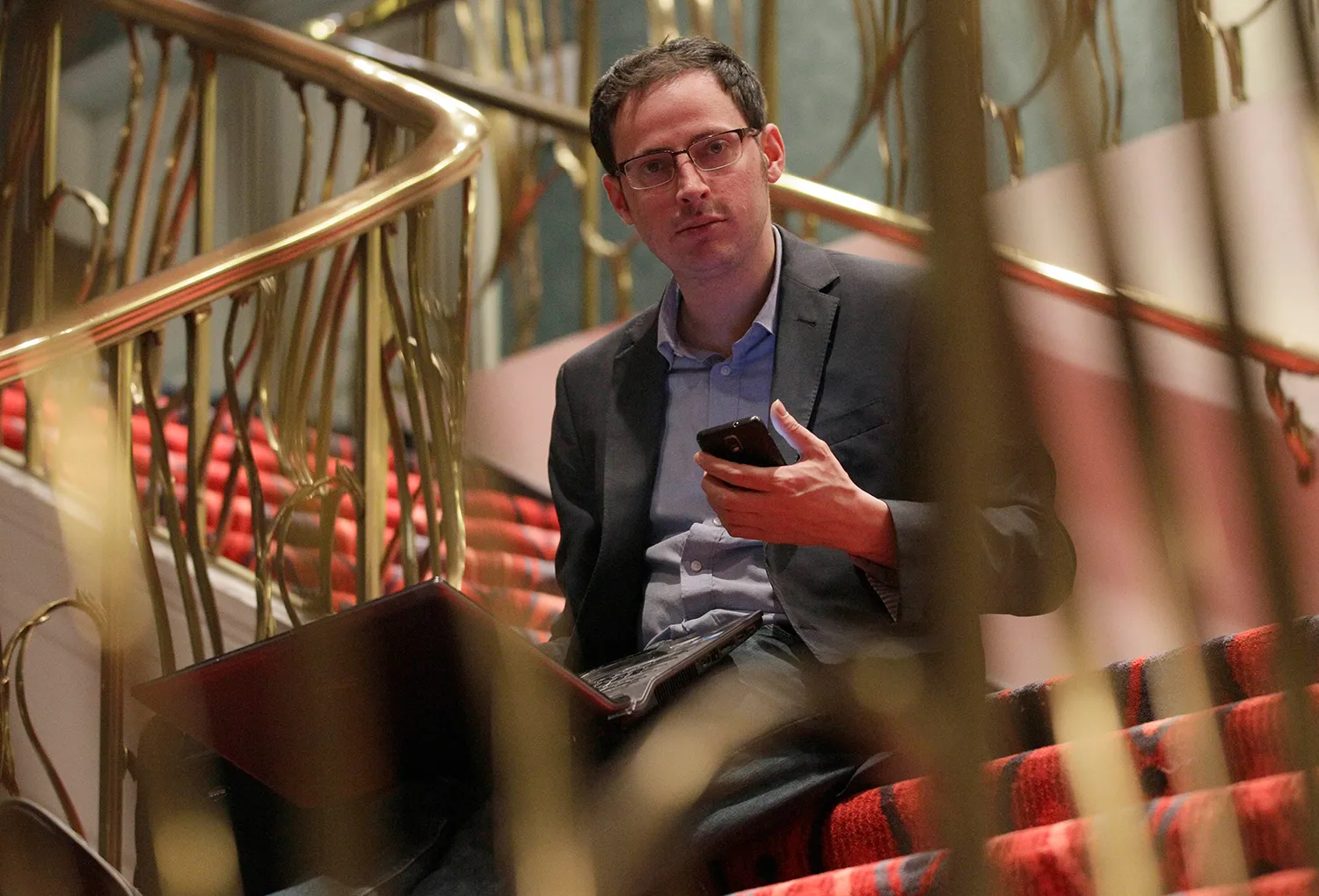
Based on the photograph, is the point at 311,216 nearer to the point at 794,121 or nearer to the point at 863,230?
the point at 863,230

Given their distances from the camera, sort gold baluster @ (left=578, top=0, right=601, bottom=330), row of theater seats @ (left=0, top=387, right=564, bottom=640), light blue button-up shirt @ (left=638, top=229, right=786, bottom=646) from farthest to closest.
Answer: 1. gold baluster @ (left=578, top=0, right=601, bottom=330)
2. row of theater seats @ (left=0, top=387, right=564, bottom=640)
3. light blue button-up shirt @ (left=638, top=229, right=786, bottom=646)

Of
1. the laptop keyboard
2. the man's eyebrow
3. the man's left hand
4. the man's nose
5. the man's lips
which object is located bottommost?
the laptop keyboard

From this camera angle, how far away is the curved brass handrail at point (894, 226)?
437 millimetres

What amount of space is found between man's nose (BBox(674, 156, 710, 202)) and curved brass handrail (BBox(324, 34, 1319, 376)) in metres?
0.18

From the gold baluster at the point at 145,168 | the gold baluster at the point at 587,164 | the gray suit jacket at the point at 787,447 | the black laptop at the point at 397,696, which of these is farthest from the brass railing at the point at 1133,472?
the gold baluster at the point at 587,164

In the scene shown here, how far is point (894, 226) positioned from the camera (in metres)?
1.28

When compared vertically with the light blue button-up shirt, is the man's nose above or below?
above

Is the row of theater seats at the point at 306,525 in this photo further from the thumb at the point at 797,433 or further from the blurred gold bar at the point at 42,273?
the thumb at the point at 797,433

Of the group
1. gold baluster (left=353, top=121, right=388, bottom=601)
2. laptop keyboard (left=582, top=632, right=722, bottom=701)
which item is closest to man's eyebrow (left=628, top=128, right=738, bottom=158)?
laptop keyboard (left=582, top=632, right=722, bottom=701)

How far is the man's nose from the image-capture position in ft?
4.33

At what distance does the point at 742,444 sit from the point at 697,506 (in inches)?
10.7

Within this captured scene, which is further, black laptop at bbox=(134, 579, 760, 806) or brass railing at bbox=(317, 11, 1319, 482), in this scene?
black laptop at bbox=(134, 579, 760, 806)

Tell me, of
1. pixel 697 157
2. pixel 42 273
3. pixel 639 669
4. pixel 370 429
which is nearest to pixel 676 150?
pixel 697 157

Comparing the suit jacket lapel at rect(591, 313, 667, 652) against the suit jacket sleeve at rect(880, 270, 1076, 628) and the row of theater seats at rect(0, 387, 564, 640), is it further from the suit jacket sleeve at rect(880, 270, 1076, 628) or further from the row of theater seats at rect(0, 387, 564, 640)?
the suit jacket sleeve at rect(880, 270, 1076, 628)
